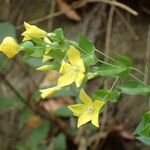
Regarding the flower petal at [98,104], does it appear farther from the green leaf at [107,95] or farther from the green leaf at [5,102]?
the green leaf at [5,102]

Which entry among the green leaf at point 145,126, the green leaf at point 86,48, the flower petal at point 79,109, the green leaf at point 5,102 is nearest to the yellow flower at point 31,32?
the green leaf at point 86,48

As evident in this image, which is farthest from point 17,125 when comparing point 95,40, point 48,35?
point 48,35

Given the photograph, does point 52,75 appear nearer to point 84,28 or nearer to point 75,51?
point 84,28

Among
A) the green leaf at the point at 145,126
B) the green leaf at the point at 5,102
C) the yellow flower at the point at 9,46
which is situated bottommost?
the green leaf at the point at 5,102

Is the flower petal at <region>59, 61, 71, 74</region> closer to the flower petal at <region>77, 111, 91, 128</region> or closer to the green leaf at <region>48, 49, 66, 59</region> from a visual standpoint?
the green leaf at <region>48, 49, 66, 59</region>

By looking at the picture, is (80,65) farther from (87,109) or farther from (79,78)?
(87,109)

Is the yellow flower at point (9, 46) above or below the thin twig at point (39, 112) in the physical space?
above

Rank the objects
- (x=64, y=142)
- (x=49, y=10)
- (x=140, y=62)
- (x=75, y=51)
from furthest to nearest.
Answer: (x=49, y=10) → (x=140, y=62) → (x=64, y=142) → (x=75, y=51)
